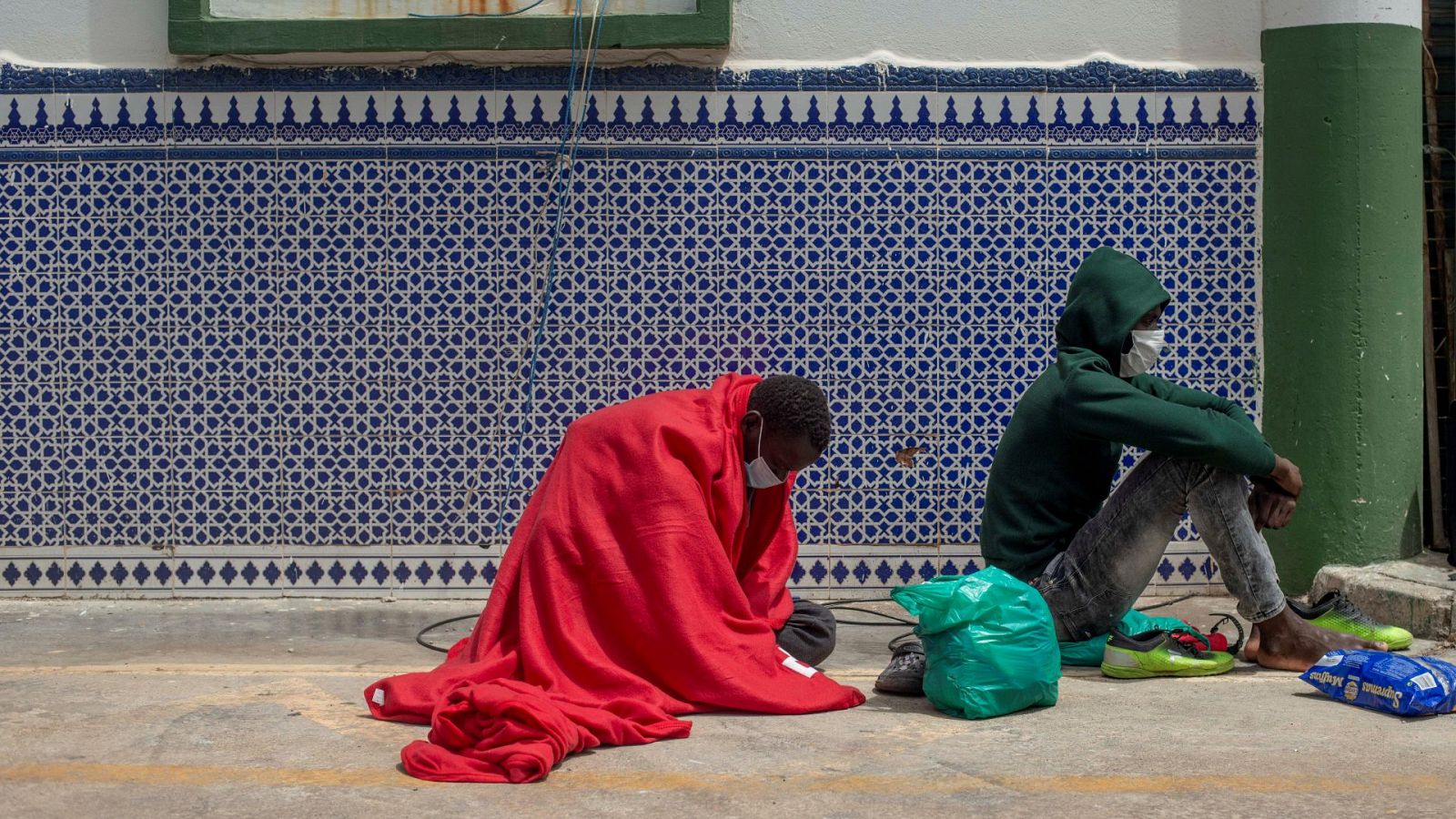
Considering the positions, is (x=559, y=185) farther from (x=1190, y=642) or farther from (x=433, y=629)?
(x=1190, y=642)

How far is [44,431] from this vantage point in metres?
6.42

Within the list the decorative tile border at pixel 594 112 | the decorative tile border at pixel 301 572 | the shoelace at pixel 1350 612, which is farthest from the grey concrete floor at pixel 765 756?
the decorative tile border at pixel 594 112

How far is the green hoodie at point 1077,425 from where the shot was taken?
4.89 m

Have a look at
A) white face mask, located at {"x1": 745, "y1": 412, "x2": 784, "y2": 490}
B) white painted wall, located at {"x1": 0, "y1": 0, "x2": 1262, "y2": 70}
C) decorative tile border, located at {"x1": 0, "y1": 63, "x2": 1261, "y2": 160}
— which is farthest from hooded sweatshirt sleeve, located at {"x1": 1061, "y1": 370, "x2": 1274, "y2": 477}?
white painted wall, located at {"x1": 0, "y1": 0, "x2": 1262, "y2": 70}

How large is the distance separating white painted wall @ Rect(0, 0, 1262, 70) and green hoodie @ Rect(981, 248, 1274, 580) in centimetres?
154

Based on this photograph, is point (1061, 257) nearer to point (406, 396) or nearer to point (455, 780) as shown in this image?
point (406, 396)

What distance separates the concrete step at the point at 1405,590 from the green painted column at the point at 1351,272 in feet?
0.36

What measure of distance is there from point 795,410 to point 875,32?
2.41m

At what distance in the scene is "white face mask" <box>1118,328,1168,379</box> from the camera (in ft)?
16.6

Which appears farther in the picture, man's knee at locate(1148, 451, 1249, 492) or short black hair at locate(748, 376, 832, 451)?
man's knee at locate(1148, 451, 1249, 492)

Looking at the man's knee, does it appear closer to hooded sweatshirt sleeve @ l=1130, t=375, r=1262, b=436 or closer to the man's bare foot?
hooded sweatshirt sleeve @ l=1130, t=375, r=1262, b=436

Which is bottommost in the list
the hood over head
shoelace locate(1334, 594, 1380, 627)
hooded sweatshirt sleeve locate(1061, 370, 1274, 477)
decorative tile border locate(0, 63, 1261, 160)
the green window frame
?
shoelace locate(1334, 594, 1380, 627)

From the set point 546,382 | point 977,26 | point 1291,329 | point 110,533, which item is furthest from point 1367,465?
point 110,533

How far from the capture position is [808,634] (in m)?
4.98
